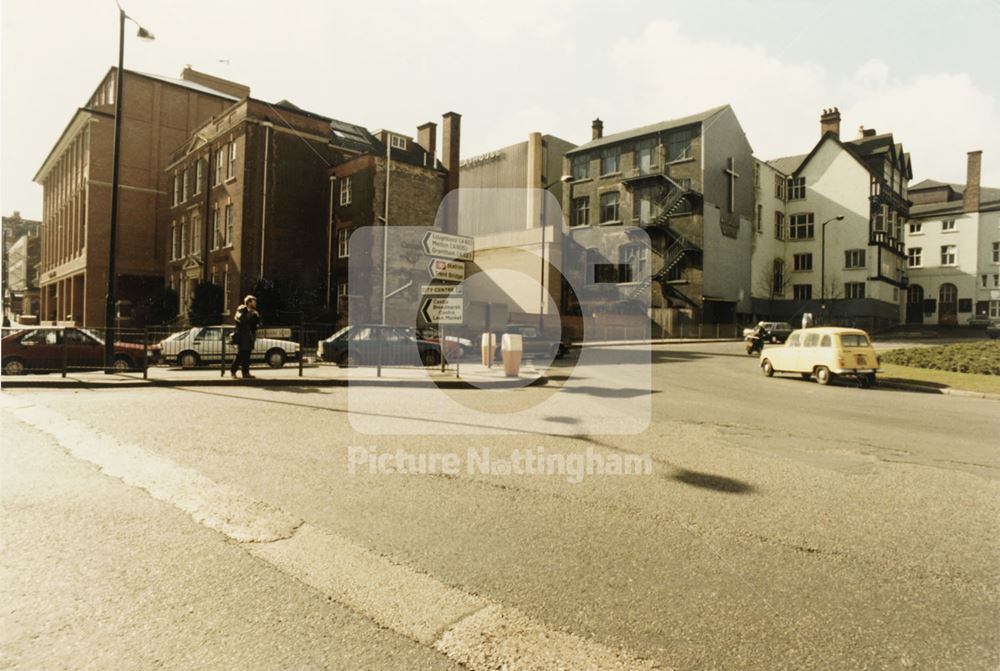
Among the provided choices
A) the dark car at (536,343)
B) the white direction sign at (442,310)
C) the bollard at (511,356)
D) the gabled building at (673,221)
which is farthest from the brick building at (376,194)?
the white direction sign at (442,310)

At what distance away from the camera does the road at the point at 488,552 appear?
2648 millimetres

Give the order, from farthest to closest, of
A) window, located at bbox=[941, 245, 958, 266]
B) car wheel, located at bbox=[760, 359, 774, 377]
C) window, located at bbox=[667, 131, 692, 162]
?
window, located at bbox=[941, 245, 958, 266] → window, located at bbox=[667, 131, 692, 162] → car wheel, located at bbox=[760, 359, 774, 377]

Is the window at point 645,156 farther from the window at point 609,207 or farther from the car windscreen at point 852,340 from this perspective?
the car windscreen at point 852,340

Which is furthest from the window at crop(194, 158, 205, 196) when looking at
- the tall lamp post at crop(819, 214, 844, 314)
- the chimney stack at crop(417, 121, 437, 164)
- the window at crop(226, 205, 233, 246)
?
the tall lamp post at crop(819, 214, 844, 314)

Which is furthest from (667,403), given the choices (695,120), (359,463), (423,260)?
(695,120)

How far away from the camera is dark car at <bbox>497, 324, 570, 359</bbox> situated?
23.4 meters

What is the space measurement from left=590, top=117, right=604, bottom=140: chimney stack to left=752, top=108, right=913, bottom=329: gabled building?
1487 centimetres

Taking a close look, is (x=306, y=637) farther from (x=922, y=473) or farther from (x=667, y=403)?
(x=667, y=403)

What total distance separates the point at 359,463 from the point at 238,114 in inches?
1287

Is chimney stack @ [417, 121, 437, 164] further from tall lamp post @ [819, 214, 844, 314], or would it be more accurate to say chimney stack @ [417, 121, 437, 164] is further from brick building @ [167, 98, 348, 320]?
tall lamp post @ [819, 214, 844, 314]

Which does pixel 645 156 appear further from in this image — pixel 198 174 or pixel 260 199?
pixel 198 174

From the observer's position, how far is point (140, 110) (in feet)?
141

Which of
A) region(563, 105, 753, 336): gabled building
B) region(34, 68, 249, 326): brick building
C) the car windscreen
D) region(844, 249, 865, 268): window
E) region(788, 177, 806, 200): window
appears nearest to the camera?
the car windscreen

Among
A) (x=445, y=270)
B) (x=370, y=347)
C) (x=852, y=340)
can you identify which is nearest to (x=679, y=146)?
(x=852, y=340)
